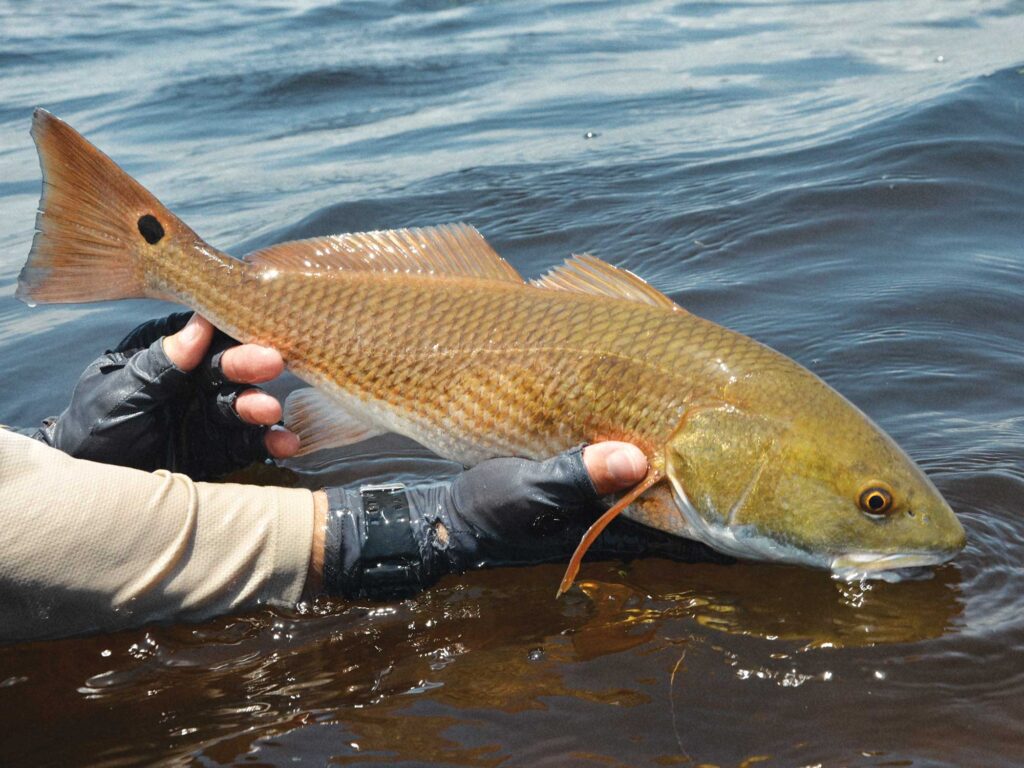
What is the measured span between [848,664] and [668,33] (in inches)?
531

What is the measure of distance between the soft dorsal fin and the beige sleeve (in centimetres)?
96

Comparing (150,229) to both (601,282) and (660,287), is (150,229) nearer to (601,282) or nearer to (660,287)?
(601,282)

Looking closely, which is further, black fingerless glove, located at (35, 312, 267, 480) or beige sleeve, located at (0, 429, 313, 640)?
black fingerless glove, located at (35, 312, 267, 480)

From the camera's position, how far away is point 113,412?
3357 millimetres

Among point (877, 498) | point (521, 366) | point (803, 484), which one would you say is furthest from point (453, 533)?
point (877, 498)

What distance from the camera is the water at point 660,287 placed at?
2535 mm

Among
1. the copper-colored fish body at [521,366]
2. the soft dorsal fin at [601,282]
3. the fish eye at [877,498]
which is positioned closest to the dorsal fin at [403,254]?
the copper-colored fish body at [521,366]

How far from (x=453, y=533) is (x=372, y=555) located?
23cm

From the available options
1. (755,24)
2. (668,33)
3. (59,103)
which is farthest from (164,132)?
(755,24)

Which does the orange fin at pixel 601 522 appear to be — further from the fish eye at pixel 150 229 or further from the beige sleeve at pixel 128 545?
the fish eye at pixel 150 229

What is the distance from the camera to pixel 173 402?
3.51 meters

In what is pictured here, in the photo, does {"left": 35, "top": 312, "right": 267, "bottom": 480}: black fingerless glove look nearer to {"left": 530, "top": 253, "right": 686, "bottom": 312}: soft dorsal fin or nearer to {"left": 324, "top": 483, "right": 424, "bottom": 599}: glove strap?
{"left": 324, "top": 483, "right": 424, "bottom": 599}: glove strap

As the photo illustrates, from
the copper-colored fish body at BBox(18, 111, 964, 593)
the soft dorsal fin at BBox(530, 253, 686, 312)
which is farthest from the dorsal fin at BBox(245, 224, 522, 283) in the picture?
the soft dorsal fin at BBox(530, 253, 686, 312)

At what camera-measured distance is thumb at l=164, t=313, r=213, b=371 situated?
3355mm
